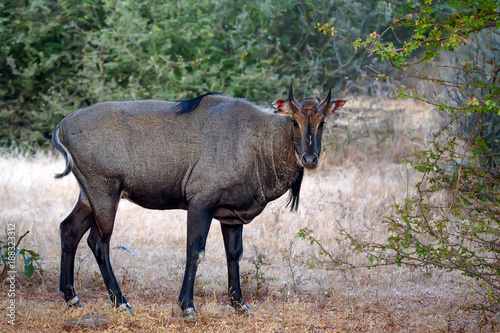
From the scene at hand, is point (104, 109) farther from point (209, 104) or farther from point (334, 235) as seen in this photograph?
point (334, 235)

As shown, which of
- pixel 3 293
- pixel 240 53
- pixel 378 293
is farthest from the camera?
pixel 240 53

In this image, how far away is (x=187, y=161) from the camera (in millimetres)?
6035

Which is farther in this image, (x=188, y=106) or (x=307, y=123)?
(x=188, y=106)

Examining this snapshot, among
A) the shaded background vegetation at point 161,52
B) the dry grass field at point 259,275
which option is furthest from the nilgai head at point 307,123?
the shaded background vegetation at point 161,52

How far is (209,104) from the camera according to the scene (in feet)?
→ 20.9

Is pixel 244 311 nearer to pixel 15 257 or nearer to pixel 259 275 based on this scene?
pixel 259 275

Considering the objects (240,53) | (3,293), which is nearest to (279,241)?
(3,293)

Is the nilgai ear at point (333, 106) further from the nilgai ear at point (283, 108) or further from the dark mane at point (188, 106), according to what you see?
the dark mane at point (188, 106)

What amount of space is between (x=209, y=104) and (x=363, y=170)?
6982 mm

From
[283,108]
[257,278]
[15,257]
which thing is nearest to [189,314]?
[257,278]

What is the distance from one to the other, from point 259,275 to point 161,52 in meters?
8.23

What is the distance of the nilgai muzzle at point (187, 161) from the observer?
5.92m

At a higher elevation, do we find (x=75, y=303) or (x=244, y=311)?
(x=244, y=311)

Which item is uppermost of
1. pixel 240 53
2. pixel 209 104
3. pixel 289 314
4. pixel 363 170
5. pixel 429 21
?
pixel 429 21
